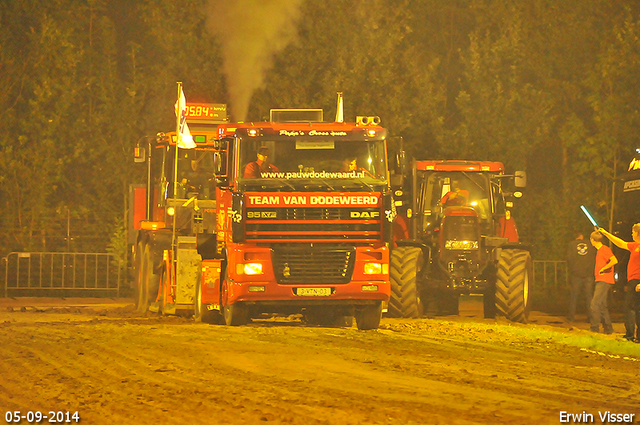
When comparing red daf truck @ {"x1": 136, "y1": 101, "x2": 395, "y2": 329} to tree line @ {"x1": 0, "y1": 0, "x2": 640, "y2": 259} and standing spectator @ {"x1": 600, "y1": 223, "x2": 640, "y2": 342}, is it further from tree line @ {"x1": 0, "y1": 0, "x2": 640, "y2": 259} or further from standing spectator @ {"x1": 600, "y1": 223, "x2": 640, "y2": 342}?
tree line @ {"x1": 0, "y1": 0, "x2": 640, "y2": 259}

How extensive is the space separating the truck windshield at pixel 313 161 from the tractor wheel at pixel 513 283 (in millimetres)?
4725

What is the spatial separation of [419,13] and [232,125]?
29481 mm

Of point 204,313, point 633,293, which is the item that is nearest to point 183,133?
point 204,313

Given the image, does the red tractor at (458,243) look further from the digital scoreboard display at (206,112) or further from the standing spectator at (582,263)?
the digital scoreboard display at (206,112)

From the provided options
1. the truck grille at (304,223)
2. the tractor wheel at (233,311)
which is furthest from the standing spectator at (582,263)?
the tractor wheel at (233,311)

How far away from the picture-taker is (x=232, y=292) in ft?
53.2

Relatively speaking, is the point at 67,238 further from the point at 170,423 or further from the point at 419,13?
the point at 170,423

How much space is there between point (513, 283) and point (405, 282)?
82.0 inches

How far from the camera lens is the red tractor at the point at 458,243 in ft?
65.5

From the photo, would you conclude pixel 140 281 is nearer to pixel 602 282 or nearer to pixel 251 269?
pixel 251 269

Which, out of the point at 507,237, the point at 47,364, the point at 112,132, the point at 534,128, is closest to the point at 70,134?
the point at 112,132

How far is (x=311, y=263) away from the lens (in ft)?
53.3

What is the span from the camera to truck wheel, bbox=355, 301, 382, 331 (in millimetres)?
17078

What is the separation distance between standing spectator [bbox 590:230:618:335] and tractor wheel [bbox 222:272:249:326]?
623 centimetres
